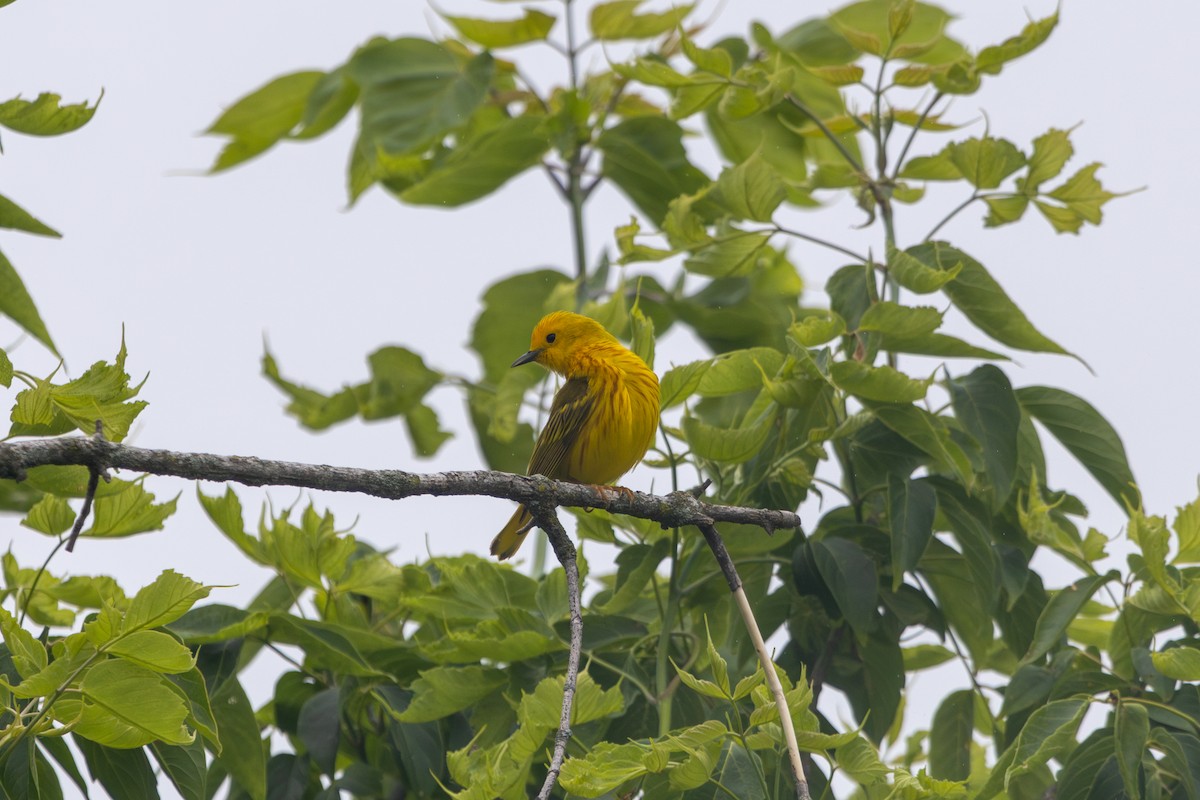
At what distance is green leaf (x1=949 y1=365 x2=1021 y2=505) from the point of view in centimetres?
373

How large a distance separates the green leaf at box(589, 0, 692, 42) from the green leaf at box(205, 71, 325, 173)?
147 centimetres

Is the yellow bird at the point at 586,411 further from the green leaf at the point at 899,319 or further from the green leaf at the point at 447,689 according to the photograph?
the green leaf at the point at 899,319

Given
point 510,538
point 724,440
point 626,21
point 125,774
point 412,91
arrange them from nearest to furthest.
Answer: point 125,774 < point 724,440 < point 510,538 < point 412,91 < point 626,21

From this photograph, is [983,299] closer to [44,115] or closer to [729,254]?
[729,254]

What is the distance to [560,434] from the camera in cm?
505

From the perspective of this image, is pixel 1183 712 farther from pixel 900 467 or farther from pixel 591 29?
pixel 591 29

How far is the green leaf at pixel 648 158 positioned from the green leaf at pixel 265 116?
171cm

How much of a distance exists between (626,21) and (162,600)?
3.99 m

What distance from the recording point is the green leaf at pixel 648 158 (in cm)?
540

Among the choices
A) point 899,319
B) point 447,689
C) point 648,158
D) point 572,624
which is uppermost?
point 648,158

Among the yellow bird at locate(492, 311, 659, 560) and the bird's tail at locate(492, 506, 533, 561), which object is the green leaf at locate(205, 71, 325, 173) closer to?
the yellow bird at locate(492, 311, 659, 560)

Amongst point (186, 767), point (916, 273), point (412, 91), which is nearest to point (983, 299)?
point (916, 273)

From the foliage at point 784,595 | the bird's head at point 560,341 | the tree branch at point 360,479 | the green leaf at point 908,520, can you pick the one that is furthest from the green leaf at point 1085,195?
the bird's head at point 560,341

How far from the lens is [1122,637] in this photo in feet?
12.0
